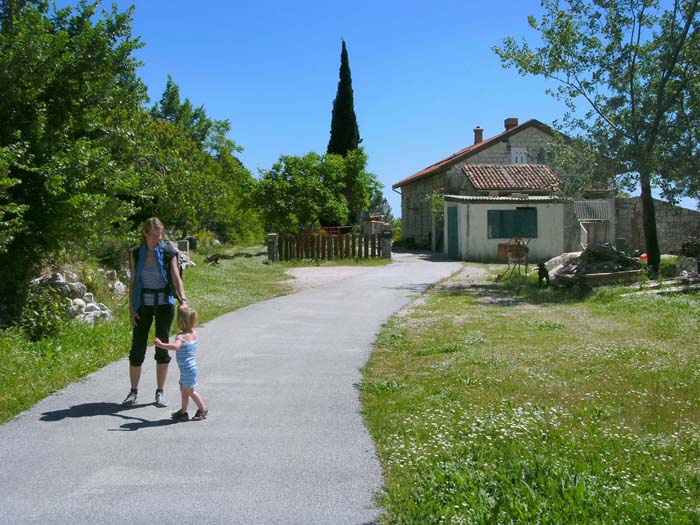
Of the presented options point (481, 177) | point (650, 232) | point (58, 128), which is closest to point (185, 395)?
point (58, 128)

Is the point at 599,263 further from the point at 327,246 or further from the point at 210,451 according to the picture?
the point at 327,246

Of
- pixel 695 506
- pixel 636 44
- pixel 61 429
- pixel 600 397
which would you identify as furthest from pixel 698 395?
pixel 636 44

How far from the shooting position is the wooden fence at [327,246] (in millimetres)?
27109

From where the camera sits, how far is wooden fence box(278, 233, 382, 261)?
27109 mm

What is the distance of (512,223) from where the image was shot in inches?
1065

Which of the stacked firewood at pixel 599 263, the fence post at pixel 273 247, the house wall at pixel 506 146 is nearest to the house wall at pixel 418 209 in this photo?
the house wall at pixel 506 146

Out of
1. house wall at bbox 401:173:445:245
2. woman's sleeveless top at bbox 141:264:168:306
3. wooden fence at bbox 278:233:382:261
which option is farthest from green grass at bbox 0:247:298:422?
house wall at bbox 401:173:445:245

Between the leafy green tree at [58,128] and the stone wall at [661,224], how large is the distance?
21625 mm

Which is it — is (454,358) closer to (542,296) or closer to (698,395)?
(698,395)

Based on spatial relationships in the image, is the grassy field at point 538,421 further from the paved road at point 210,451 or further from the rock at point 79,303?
the rock at point 79,303

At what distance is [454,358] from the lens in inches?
328

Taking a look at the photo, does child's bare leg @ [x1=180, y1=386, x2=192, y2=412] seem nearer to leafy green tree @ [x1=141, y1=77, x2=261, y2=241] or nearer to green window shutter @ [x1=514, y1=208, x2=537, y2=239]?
leafy green tree @ [x1=141, y1=77, x2=261, y2=241]

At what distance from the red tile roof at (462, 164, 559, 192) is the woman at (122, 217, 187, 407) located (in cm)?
2452

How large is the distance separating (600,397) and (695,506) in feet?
7.94
